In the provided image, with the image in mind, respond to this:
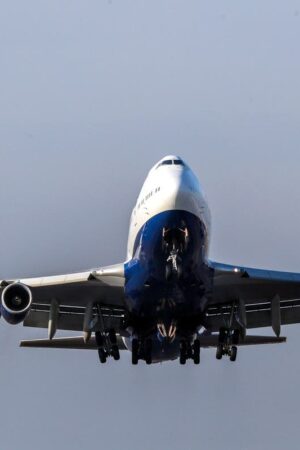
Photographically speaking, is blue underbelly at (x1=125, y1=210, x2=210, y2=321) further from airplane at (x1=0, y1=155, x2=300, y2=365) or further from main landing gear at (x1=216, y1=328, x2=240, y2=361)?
main landing gear at (x1=216, y1=328, x2=240, y2=361)

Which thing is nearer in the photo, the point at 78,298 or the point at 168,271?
the point at 168,271

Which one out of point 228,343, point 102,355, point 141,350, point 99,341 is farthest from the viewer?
point 99,341

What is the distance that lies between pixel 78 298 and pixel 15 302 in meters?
3.02

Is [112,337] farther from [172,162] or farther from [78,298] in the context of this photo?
[172,162]

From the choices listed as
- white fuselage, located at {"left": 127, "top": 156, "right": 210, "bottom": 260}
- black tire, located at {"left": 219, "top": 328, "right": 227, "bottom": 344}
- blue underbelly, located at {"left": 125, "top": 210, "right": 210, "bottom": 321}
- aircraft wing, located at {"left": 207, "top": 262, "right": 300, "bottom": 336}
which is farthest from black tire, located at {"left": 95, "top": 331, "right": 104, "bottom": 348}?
blue underbelly, located at {"left": 125, "top": 210, "right": 210, "bottom": 321}

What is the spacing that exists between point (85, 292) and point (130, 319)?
2.21 metres

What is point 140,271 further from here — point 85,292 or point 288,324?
point 288,324

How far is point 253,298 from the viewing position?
5194 centimetres

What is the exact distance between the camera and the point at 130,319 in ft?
164

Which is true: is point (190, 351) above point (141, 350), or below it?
above

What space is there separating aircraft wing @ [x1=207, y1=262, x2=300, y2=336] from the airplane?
32 millimetres

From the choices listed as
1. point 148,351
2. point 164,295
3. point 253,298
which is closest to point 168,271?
point 164,295

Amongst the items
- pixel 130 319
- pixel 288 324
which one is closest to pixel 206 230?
pixel 130 319

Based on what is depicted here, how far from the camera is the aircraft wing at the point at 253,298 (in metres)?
50.0
